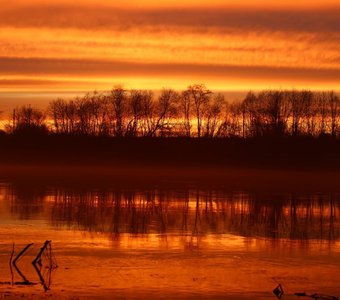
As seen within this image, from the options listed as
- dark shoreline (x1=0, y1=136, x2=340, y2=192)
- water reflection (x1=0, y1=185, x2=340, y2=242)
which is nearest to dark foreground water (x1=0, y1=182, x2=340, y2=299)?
water reflection (x1=0, y1=185, x2=340, y2=242)

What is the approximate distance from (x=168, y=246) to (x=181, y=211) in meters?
8.61

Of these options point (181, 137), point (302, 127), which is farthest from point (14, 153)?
point (302, 127)

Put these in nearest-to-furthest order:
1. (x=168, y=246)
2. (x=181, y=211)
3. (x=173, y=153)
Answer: (x=168, y=246) → (x=181, y=211) → (x=173, y=153)

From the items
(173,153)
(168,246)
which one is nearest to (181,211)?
(168,246)

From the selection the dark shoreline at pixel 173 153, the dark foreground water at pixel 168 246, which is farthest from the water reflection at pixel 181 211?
the dark shoreline at pixel 173 153

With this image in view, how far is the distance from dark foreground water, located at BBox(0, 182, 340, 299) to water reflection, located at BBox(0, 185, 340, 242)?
0.04 metres

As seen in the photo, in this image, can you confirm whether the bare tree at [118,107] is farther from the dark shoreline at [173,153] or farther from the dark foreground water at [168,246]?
the dark foreground water at [168,246]

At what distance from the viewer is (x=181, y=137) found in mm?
94625

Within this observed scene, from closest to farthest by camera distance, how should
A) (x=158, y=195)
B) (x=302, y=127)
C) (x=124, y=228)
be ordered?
(x=124, y=228) → (x=158, y=195) → (x=302, y=127)

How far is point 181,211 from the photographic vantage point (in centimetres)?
2900

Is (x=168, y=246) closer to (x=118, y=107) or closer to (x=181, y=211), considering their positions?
(x=181, y=211)

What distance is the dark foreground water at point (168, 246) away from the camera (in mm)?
15398

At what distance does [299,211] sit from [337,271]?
41.7 ft

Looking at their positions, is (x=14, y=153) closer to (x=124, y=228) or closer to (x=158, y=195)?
(x=158, y=195)
